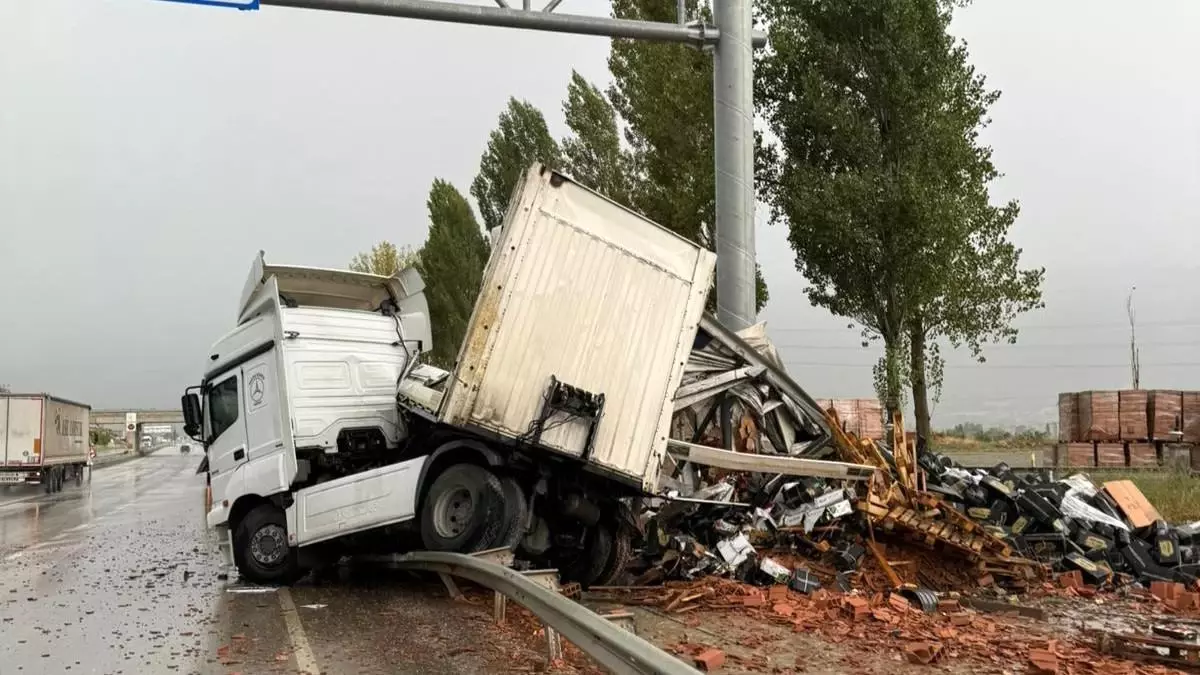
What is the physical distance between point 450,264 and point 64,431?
15.9 metres

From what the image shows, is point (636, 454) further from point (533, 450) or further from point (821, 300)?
point (821, 300)

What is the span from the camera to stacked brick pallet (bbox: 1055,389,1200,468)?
74.9 feet

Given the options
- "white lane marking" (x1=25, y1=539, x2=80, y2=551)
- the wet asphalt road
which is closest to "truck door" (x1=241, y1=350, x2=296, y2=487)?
the wet asphalt road

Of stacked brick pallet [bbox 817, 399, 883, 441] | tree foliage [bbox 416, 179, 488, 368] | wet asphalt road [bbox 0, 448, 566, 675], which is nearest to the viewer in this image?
wet asphalt road [bbox 0, 448, 566, 675]

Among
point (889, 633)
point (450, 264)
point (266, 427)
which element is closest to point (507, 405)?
point (889, 633)

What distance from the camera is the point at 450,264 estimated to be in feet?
123

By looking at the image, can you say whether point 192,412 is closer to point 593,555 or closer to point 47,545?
point 47,545

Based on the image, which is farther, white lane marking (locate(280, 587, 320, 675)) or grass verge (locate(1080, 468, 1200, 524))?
grass verge (locate(1080, 468, 1200, 524))

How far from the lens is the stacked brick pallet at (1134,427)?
22844 mm

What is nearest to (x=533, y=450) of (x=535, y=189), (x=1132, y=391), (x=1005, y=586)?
(x=535, y=189)

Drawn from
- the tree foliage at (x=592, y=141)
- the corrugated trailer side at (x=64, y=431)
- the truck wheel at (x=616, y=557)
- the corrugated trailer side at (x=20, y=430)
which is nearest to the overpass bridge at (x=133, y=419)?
the corrugated trailer side at (x=64, y=431)

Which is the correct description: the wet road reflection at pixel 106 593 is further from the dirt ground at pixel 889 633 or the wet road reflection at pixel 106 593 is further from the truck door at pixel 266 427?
the dirt ground at pixel 889 633

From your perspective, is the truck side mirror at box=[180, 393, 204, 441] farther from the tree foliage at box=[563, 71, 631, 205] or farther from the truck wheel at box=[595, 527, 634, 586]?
the tree foliage at box=[563, 71, 631, 205]

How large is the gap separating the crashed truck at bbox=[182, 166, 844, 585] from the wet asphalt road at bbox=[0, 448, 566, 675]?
63cm
